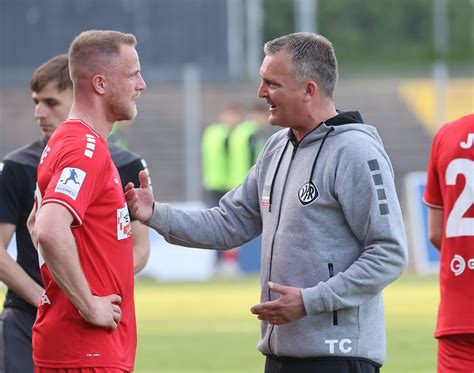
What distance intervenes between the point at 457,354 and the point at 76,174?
7.04ft

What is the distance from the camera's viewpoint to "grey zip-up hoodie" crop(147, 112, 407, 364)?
5.29 metres

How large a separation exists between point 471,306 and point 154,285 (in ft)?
40.3

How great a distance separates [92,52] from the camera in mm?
5348

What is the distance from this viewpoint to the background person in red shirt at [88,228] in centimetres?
499

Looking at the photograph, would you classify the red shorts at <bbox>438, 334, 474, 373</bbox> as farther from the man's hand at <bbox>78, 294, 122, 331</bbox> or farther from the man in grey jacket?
the man's hand at <bbox>78, 294, 122, 331</bbox>

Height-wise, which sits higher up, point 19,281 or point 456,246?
point 456,246

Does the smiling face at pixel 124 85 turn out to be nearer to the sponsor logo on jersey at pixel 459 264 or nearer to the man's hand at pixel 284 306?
the man's hand at pixel 284 306

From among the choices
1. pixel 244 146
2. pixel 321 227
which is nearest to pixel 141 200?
pixel 321 227

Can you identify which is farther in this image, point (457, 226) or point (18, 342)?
point (18, 342)

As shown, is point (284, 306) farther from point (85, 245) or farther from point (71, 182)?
point (71, 182)

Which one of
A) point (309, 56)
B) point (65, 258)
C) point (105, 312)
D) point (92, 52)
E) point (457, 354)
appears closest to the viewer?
point (65, 258)

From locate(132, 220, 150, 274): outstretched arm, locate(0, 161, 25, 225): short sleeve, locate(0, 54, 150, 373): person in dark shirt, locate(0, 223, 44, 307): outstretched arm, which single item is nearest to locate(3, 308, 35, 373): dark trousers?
locate(0, 54, 150, 373): person in dark shirt

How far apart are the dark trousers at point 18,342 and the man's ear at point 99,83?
158 centimetres

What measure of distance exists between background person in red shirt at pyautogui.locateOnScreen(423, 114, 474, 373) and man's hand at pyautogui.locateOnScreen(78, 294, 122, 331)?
1748mm
